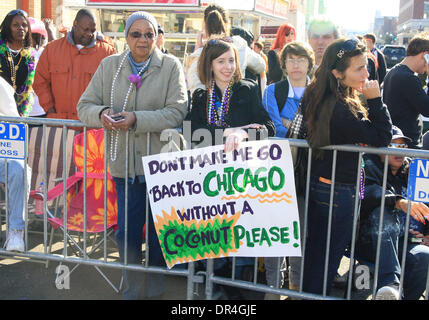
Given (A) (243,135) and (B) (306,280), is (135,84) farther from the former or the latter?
(B) (306,280)

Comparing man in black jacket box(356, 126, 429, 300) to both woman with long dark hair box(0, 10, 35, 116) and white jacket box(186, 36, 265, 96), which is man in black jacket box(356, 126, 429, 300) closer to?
white jacket box(186, 36, 265, 96)

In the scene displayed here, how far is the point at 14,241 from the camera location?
4168 millimetres

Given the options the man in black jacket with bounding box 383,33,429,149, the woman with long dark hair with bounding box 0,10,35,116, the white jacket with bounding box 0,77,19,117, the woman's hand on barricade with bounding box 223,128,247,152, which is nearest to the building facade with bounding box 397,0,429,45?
the man in black jacket with bounding box 383,33,429,149

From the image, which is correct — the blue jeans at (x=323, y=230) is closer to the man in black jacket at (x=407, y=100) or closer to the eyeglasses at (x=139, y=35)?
the eyeglasses at (x=139, y=35)

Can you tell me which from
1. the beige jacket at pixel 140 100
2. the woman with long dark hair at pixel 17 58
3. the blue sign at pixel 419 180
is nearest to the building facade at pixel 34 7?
the woman with long dark hair at pixel 17 58

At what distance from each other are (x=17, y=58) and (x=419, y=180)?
470 cm

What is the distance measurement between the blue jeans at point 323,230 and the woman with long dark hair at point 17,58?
3.83 meters

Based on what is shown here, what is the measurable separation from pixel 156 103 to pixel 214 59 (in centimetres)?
56

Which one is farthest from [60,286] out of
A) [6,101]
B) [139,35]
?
[139,35]

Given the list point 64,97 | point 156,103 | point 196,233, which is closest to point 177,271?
point 196,233

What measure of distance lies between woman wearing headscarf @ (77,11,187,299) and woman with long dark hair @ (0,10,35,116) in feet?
7.86

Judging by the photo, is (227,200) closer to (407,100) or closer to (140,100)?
(140,100)

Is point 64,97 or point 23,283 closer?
point 23,283
